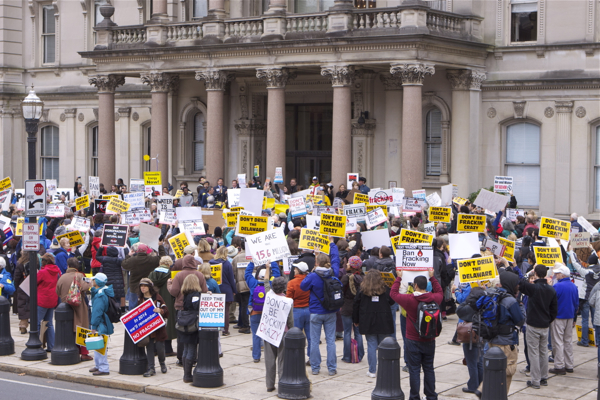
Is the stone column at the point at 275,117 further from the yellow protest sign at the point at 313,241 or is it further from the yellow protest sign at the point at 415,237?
the yellow protest sign at the point at 313,241

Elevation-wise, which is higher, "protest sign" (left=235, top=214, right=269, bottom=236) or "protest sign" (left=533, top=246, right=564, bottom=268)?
"protest sign" (left=235, top=214, right=269, bottom=236)

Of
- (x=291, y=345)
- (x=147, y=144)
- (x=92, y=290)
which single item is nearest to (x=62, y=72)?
(x=147, y=144)

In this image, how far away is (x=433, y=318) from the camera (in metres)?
11.3

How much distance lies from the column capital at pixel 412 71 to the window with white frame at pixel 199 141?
1103 centimetres

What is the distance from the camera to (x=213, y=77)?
30.6 m

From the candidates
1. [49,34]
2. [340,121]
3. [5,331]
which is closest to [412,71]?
[340,121]

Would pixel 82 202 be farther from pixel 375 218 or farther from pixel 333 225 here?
pixel 333 225

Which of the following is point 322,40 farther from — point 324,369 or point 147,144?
point 324,369

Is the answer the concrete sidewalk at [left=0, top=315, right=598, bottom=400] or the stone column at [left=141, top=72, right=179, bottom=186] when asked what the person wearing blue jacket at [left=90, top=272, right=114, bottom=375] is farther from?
the stone column at [left=141, top=72, right=179, bottom=186]

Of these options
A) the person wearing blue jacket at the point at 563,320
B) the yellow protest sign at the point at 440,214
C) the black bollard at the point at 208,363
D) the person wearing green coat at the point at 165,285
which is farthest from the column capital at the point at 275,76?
the black bollard at the point at 208,363

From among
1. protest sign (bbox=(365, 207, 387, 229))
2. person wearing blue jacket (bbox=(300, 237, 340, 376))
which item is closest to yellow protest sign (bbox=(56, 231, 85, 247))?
protest sign (bbox=(365, 207, 387, 229))

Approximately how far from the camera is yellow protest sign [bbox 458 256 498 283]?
41.7 feet

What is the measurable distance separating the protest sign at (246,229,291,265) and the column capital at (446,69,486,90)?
16.6 meters

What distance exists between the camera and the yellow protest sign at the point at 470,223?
1852cm
